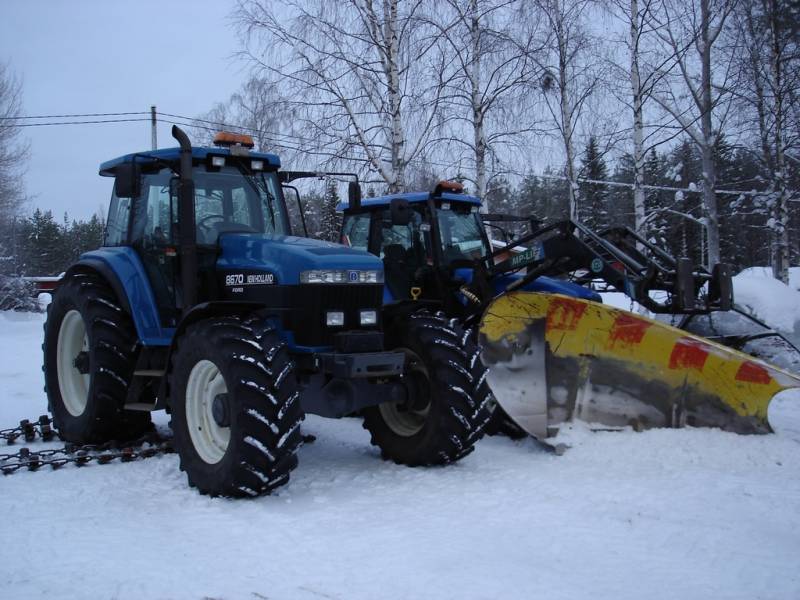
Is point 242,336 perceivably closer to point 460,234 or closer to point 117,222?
point 117,222

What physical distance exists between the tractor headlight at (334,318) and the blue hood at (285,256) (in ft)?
1.02

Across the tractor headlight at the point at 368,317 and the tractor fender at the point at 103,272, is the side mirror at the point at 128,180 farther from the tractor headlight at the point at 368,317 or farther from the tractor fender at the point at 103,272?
the tractor headlight at the point at 368,317

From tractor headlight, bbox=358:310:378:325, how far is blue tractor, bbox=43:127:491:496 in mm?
15

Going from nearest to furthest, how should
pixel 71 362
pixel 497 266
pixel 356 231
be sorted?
pixel 71 362, pixel 497 266, pixel 356 231

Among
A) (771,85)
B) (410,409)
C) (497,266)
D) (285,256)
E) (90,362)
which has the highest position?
(771,85)

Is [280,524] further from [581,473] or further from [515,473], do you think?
[581,473]

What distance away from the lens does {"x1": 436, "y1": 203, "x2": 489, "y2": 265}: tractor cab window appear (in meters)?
8.05

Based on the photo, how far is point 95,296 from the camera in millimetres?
6086

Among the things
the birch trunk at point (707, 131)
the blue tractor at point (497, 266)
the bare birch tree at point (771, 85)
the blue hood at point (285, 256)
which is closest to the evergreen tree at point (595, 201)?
the bare birch tree at point (771, 85)

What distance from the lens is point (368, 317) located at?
519 cm

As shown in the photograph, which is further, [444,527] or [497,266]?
[497,266]

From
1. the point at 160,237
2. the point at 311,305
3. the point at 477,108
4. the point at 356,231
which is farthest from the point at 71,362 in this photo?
the point at 477,108

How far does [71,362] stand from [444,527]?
4.36 metres

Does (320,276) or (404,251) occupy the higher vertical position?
(404,251)
